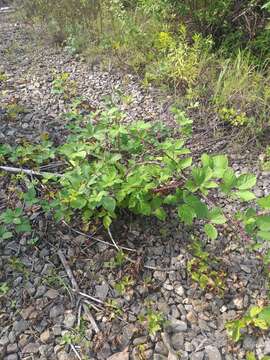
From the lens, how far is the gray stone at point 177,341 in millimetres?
1604

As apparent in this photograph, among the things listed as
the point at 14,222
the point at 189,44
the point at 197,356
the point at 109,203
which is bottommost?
the point at 197,356

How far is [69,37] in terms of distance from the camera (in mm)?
3893

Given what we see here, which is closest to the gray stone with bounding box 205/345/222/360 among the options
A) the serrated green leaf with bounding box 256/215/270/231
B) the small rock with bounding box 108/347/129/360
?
the small rock with bounding box 108/347/129/360

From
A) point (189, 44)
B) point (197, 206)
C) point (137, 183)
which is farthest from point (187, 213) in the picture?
point (189, 44)

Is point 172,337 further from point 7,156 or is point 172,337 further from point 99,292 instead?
point 7,156

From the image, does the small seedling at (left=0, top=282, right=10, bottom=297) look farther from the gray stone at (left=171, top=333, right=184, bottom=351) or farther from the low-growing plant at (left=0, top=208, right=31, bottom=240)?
the gray stone at (left=171, top=333, right=184, bottom=351)

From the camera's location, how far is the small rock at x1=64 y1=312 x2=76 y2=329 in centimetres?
164

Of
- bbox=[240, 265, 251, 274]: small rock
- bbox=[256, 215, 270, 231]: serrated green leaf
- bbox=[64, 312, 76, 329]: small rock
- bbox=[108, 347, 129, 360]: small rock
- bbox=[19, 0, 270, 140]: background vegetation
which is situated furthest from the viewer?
bbox=[19, 0, 270, 140]: background vegetation

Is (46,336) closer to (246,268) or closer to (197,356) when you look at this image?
(197,356)

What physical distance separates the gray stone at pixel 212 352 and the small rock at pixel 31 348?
2.49 feet

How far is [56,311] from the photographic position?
1.69 metres

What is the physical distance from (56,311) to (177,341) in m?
0.58

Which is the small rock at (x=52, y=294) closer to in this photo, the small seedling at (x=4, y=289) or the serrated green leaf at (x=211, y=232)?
the small seedling at (x=4, y=289)

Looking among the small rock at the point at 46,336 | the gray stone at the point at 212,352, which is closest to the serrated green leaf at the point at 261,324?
the gray stone at the point at 212,352
